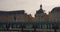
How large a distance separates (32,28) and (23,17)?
14.4 ft

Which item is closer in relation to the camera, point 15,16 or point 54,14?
point 54,14

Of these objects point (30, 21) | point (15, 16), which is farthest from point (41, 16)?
point (15, 16)

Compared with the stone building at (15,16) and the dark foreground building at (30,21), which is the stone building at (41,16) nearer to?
the dark foreground building at (30,21)

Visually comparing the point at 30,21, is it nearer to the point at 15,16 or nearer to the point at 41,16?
the point at 41,16

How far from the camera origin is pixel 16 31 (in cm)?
2608

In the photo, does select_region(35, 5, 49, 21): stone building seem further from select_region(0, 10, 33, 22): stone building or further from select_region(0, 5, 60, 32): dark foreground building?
select_region(0, 10, 33, 22): stone building

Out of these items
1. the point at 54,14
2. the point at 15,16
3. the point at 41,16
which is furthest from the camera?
the point at 15,16

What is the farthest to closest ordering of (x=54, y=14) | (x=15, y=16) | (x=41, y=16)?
(x=15, y=16) < (x=41, y=16) < (x=54, y=14)

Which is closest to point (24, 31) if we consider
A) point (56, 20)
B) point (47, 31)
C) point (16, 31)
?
point (16, 31)

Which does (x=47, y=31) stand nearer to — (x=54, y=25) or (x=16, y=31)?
(x=54, y=25)

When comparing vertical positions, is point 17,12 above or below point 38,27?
above

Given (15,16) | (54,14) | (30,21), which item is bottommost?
(30,21)

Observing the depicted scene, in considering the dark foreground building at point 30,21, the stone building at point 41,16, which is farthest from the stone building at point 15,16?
the stone building at point 41,16

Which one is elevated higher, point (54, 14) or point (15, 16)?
point (54, 14)
